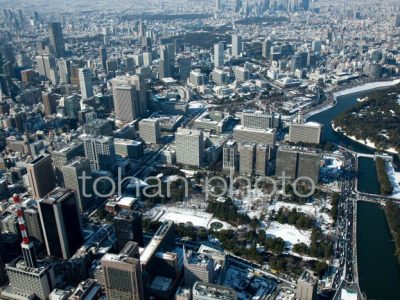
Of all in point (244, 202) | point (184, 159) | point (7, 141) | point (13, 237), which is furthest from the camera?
point (7, 141)

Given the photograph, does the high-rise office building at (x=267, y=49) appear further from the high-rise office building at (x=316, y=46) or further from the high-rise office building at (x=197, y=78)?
the high-rise office building at (x=197, y=78)

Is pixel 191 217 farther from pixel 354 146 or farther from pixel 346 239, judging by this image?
pixel 354 146

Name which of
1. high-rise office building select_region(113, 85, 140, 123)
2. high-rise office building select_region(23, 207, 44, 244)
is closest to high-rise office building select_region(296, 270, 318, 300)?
high-rise office building select_region(23, 207, 44, 244)

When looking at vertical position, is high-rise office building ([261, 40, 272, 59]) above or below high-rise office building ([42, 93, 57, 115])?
above

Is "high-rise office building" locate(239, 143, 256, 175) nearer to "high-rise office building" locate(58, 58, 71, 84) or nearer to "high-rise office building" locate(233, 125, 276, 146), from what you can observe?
"high-rise office building" locate(233, 125, 276, 146)

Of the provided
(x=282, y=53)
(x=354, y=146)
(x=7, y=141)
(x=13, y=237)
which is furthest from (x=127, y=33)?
(x=13, y=237)

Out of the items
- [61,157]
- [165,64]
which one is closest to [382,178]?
[61,157]

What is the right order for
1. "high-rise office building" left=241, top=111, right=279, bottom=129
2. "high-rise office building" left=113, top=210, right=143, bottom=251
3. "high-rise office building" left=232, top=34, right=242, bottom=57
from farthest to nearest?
1. "high-rise office building" left=232, top=34, right=242, bottom=57
2. "high-rise office building" left=241, top=111, right=279, bottom=129
3. "high-rise office building" left=113, top=210, right=143, bottom=251
